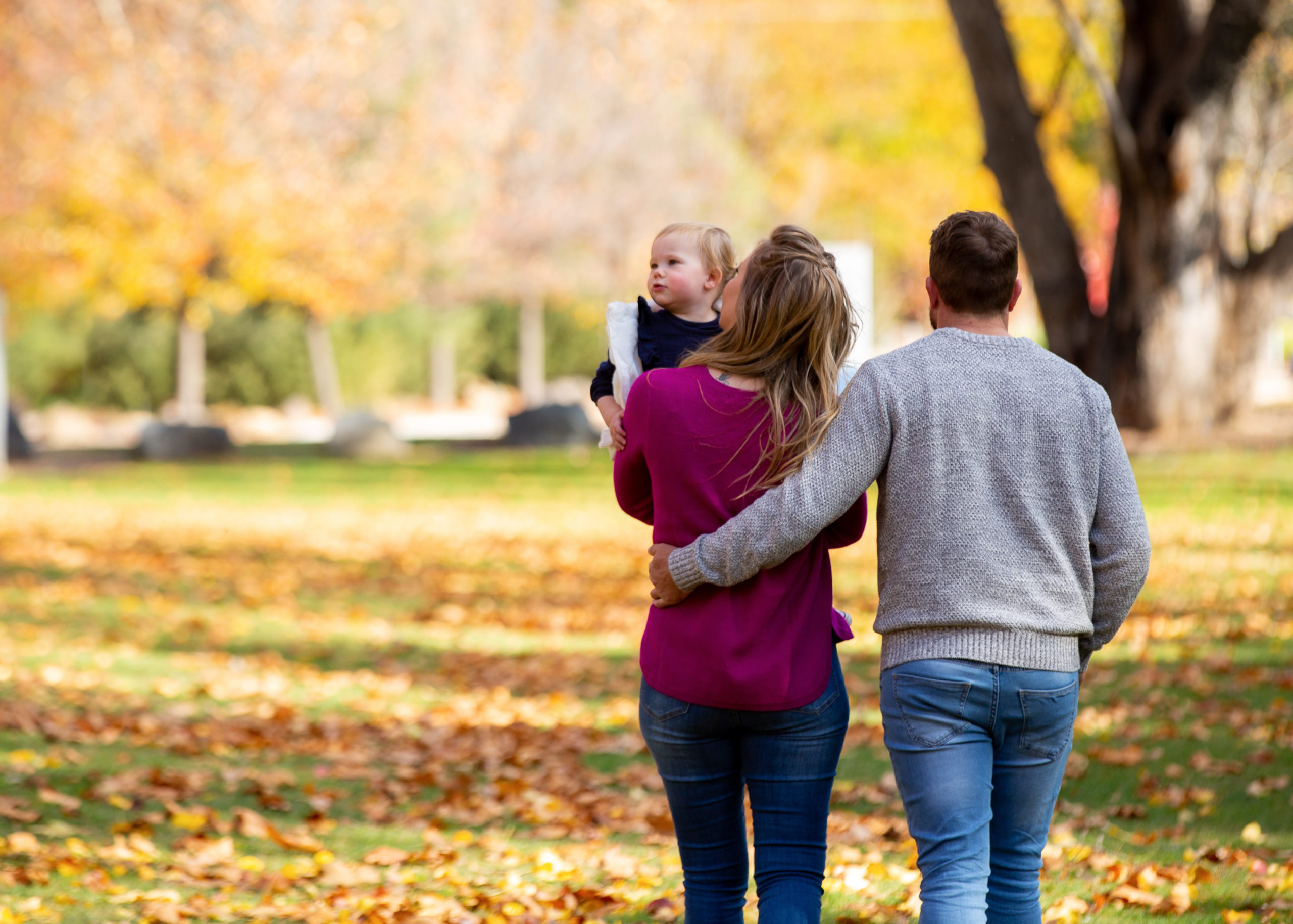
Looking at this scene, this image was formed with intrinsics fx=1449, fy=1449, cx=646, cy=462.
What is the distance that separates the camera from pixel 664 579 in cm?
297

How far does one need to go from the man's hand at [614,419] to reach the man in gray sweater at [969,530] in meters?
0.31

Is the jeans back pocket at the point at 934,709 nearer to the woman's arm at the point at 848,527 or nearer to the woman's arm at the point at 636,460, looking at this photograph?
the woman's arm at the point at 848,527

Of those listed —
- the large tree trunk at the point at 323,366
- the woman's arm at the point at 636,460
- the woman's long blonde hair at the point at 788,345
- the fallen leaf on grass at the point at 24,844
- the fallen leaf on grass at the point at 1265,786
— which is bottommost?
the fallen leaf on grass at the point at 1265,786

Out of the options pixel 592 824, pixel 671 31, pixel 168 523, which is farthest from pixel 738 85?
pixel 592 824

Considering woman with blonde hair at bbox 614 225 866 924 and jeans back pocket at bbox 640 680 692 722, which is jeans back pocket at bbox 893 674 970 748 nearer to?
woman with blonde hair at bbox 614 225 866 924

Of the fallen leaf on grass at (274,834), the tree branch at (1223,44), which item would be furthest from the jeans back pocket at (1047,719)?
the tree branch at (1223,44)

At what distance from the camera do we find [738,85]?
113 ft

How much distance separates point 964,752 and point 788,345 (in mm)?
881

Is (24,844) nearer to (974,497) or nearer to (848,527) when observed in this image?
(848,527)

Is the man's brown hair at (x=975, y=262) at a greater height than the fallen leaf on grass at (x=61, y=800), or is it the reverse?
the man's brown hair at (x=975, y=262)

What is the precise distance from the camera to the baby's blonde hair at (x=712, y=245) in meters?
3.21

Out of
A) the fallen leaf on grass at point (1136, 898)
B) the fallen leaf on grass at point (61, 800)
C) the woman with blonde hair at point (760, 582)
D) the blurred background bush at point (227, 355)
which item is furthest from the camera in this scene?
the blurred background bush at point (227, 355)

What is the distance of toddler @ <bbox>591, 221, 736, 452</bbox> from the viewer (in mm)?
3217

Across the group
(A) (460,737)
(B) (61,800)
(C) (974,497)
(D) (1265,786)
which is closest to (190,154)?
(A) (460,737)
